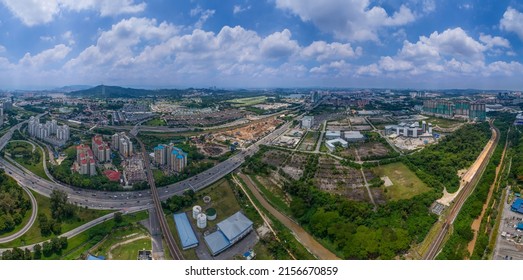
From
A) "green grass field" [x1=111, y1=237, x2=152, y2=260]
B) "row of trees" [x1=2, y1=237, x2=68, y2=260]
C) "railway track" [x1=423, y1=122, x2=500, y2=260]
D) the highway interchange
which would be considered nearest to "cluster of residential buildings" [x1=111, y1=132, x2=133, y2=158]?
the highway interchange

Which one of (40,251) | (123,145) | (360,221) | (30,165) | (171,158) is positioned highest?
(123,145)

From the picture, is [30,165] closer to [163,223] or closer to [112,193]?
[112,193]

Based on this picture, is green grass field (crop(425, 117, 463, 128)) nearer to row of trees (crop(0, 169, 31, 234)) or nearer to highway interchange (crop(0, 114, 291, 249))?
highway interchange (crop(0, 114, 291, 249))

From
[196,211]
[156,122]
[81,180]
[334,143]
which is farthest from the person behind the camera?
[156,122]

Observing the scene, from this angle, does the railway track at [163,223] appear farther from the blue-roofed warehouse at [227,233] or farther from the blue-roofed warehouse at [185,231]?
the blue-roofed warehouse at [227,233]

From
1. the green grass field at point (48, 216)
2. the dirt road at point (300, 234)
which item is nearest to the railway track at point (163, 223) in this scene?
the green grass field at point (48, 216)

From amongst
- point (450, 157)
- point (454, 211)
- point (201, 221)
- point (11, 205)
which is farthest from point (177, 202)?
point (450, 157)
